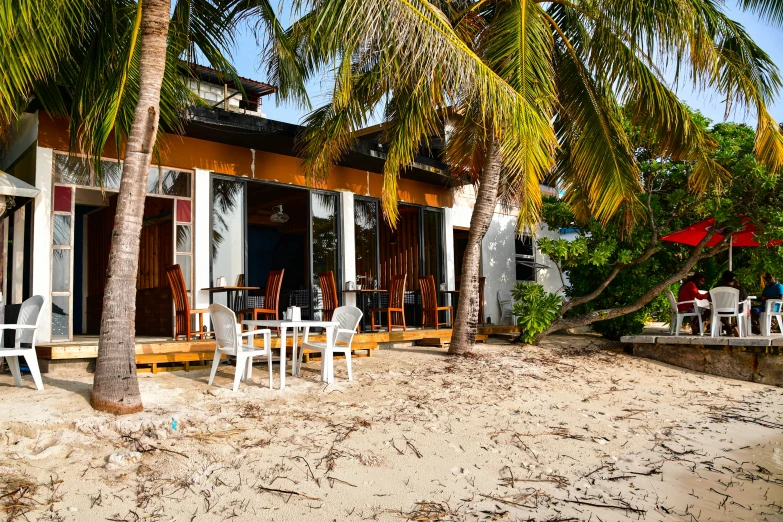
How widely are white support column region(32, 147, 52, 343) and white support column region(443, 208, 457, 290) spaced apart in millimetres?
6308

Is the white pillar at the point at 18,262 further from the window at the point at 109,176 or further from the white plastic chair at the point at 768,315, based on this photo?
the white plastic chair at the point at 768,315

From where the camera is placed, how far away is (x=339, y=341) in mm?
6801

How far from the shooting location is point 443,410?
5.41 m

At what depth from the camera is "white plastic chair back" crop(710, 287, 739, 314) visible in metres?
8.95

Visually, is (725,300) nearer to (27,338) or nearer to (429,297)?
(429,297)

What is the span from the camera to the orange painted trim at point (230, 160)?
7191mm

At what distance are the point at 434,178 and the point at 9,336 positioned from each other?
22.3ft

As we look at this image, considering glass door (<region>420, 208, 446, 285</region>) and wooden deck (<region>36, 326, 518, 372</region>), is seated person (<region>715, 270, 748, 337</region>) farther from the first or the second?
wooden deck (<region>36, 326, 518, 372</region>)

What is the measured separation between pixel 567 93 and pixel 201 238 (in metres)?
4.98

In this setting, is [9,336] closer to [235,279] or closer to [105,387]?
[105,387]

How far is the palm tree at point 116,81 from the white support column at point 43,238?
545 mm

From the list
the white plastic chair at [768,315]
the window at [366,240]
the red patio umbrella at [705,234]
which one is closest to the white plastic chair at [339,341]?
the window at [366,240]

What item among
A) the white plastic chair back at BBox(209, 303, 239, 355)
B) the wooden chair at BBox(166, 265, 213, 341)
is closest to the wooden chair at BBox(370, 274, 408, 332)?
the wooden chair at BBox(166, 265, 213, 341)

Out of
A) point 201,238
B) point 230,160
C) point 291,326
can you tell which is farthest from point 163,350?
point 230,160
